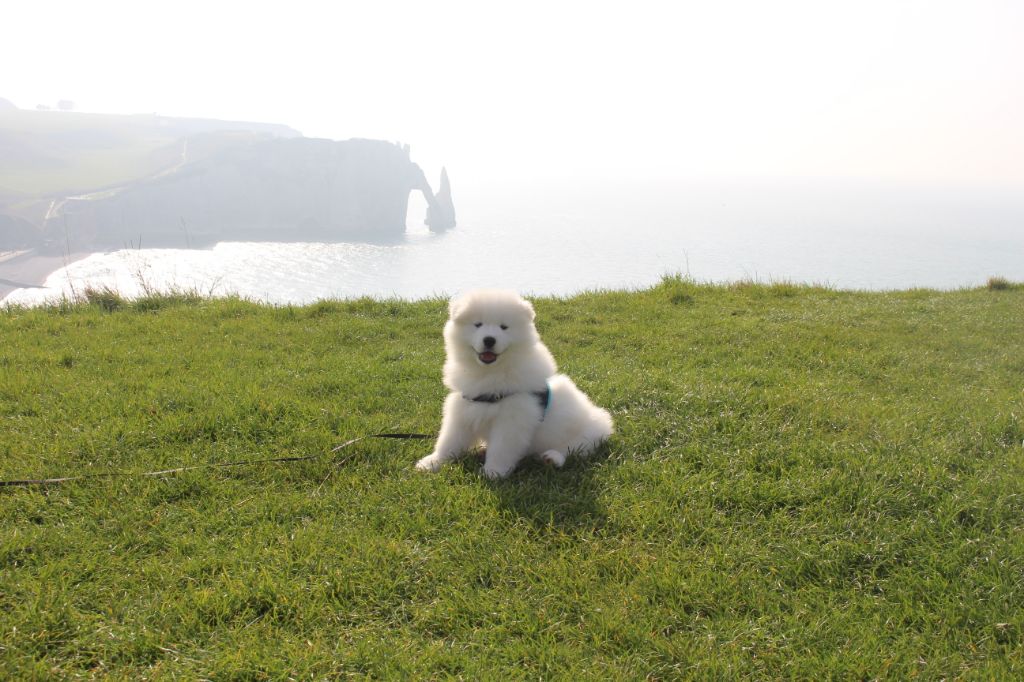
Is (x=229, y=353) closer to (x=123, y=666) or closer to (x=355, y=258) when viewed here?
(x=123, y=666)

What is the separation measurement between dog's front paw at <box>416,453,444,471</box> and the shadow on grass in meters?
0.15

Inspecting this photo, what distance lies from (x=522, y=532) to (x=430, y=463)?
2.88 feet

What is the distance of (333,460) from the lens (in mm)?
3453

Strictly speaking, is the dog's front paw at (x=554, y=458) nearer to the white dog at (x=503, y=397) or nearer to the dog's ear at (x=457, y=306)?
the white dog at (x=503, y=397)

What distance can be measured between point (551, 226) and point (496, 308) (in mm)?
39690

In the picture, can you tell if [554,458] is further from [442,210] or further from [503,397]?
[442,210]

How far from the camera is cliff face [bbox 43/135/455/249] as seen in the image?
4797cm

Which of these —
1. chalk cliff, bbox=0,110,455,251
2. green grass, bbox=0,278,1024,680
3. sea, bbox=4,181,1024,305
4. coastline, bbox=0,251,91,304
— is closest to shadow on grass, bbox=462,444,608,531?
green grass, bbox=0,278,1024,680

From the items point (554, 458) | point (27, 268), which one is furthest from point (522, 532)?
point (27, 268)

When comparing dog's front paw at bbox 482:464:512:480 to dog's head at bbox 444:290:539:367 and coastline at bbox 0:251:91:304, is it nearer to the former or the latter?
dog's head at bbox 444:290:539:367

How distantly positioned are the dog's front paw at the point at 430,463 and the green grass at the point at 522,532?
124 millimetres

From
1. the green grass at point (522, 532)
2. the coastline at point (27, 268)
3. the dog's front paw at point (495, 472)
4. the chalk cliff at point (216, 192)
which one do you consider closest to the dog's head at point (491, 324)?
the dog's front paw at point (495, 472)

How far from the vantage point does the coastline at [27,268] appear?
28.2m

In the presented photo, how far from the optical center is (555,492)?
3111mm
